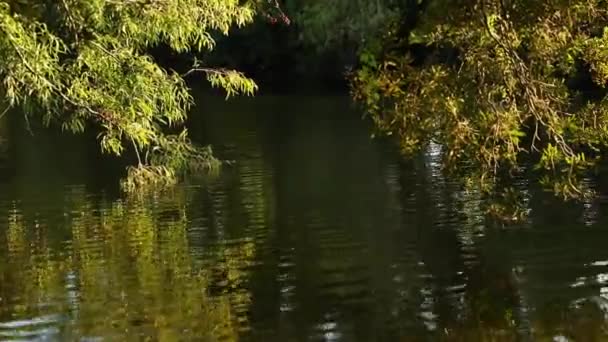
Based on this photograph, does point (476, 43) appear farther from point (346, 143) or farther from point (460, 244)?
point (346, 143)

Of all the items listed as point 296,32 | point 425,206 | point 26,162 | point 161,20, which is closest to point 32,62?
point 161,20

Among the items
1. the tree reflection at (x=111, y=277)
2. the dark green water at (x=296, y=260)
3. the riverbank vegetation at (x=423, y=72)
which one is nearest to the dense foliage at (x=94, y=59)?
the riverbank vegetation at (x=423, y=72)

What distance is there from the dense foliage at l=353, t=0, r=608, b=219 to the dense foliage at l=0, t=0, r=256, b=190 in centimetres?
219

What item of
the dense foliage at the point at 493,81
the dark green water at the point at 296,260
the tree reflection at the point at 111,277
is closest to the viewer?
the dense foliage at the point at 493,81

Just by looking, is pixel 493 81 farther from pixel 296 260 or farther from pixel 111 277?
pixel 111 277

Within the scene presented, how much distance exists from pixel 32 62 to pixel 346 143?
19716 millimetres

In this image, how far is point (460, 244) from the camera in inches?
611

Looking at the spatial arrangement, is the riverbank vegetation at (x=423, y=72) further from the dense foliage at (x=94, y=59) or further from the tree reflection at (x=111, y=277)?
the tree reflection at (x=111, y=277)

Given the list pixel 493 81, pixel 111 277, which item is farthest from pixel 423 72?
pixel 111 277

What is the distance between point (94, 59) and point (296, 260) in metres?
5.12

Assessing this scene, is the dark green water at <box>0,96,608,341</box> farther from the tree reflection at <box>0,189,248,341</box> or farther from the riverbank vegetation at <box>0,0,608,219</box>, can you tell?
the riverbank vegetation at <box>0,0,608,219</box>

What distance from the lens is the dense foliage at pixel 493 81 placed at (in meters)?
9.61

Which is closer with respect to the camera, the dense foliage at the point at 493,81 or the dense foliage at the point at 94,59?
the dense foliage at the point at 493,81

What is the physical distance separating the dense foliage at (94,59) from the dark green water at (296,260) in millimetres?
2297
